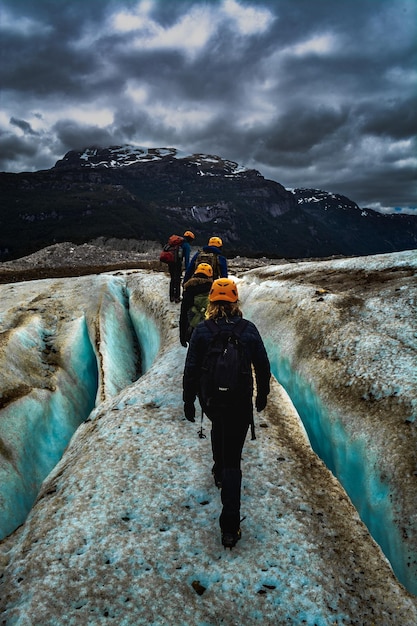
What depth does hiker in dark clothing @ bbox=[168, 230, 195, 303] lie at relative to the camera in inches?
755

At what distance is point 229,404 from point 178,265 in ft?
45.4

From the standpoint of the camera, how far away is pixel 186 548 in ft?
22.7

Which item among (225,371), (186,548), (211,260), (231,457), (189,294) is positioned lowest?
(186,548)

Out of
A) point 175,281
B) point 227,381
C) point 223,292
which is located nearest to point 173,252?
point 175,281

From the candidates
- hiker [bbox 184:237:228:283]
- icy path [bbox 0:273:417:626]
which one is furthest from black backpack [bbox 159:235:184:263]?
icy path [bbox 0:273:417:626]

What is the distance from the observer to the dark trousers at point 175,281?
1977 centimetres

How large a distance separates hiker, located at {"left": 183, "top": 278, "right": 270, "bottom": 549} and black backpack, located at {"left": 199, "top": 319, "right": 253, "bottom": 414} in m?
0.03

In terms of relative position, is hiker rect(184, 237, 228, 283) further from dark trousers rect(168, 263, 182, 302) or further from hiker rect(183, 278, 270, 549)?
hiker rect(183, 278, 270, 549)

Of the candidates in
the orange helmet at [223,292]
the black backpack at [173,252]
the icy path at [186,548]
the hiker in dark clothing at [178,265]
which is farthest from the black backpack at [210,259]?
the orange helmet at [223,292]

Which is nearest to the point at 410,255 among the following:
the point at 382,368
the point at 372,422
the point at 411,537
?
the point at 382,368

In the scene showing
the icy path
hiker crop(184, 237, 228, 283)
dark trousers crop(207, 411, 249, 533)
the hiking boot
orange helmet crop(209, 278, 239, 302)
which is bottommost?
the icy path

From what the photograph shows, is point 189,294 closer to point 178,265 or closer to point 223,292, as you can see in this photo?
point 223,292

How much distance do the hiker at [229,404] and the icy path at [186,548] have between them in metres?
0.79

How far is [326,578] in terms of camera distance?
6516 millimetres
